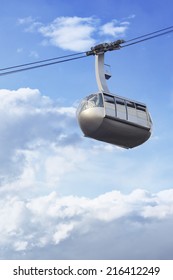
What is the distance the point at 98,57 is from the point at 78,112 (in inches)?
188

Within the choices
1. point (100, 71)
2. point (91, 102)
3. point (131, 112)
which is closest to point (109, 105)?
point (91, 102)

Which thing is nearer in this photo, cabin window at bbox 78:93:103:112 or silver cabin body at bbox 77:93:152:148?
silver cabin body at bbox 77:93:152:148

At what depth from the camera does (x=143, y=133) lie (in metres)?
46.5

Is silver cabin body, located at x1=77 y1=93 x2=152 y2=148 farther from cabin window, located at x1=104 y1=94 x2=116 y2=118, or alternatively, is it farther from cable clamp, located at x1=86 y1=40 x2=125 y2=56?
cable clamp, located at x1=86 y1=40 x2=125 y2=56

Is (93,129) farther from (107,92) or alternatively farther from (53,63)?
(53,63)

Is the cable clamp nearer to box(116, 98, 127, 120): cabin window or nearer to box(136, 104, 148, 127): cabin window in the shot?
box(116, 98, 127, 120): cabin window

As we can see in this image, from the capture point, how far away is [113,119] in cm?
4453

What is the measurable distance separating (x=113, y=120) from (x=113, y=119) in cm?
7

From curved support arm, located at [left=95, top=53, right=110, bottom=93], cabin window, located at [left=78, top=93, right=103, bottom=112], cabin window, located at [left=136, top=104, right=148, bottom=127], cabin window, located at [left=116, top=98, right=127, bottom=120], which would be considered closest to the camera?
cabin window, located at [left=78, top=93, right=103, bottom=112]

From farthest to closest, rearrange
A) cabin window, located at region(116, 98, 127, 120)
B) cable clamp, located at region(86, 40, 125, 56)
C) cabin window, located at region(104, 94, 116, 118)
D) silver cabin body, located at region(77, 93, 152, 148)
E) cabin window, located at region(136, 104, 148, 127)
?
cable clamp, located at region(86, 40, 125, 56)
cabin window, located at region(136, 104, 148, 127)
cabin window, located at region(116, 98, 127, 120)
cabin window, located at region(104, 94, 116, 118)
silver cabin body, located at region(77, 93, 152, 148)

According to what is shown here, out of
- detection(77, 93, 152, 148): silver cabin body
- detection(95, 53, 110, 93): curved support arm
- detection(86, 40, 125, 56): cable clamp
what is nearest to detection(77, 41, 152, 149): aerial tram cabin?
detection(77, 93, 152, 148): silver cabin body

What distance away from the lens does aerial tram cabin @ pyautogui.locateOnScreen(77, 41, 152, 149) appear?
44.4m

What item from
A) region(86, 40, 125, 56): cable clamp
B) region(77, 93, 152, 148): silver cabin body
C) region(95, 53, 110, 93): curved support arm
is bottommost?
region(77, 93, 152, 148): silver cabin body

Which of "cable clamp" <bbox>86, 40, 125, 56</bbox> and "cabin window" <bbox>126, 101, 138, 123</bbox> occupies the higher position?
"cable clamp" <bbox>86, 40, 125, 56</bbox>
